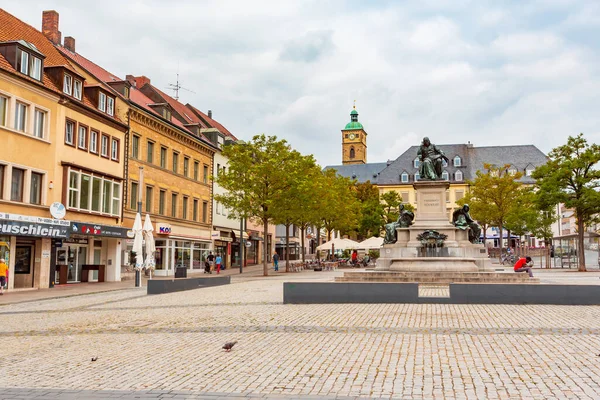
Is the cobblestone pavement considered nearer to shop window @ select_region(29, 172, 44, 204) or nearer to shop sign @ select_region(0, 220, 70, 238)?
shop sign @ select_region(0, 220, 70, 238)

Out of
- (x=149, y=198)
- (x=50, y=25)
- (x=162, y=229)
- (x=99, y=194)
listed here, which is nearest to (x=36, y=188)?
(x=99, y=194)

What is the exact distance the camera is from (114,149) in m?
35.1

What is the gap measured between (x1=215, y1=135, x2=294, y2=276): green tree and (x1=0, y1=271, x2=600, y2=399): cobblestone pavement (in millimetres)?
23793

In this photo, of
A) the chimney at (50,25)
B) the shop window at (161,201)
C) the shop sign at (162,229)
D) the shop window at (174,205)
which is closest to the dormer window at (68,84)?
the chimney at (50,25)

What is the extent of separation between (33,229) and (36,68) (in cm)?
771

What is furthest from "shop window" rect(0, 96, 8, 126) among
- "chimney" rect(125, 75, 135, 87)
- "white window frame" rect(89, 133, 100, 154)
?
"chimney" rect(125, 75, 135, 87)

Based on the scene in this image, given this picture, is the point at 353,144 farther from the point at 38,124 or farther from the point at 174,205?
the point at 38,124

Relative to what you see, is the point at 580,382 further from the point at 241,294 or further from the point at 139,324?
the point at 241,294

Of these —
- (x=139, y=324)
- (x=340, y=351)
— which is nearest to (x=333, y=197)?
(x=139, y=324)

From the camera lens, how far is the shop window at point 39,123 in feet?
91.3

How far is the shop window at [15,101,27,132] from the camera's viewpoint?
26562mm

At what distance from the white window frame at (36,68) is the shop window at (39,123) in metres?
1.57

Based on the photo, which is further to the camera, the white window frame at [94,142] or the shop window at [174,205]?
A: the shop window at [174,205]

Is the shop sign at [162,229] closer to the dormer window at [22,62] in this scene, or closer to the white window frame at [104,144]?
the white window frame at [104,144]
